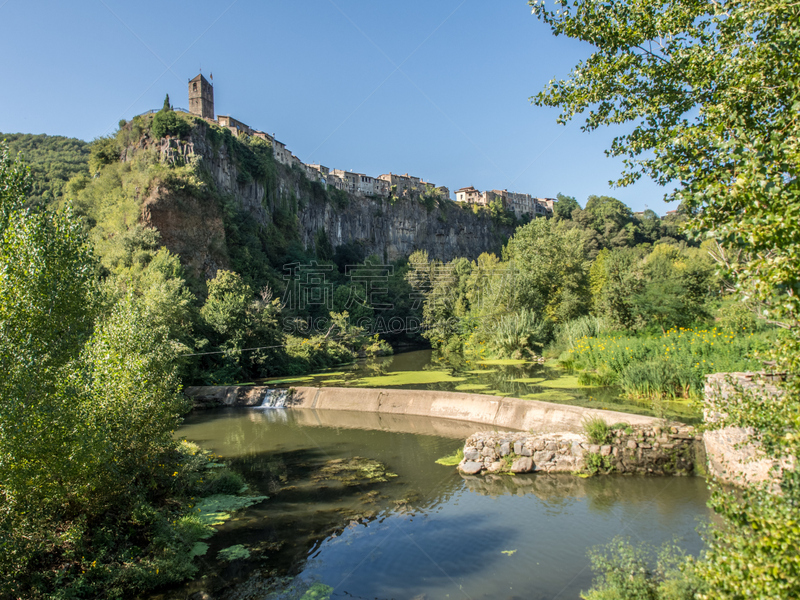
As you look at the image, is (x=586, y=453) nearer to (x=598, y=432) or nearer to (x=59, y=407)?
(x=598, y=432)

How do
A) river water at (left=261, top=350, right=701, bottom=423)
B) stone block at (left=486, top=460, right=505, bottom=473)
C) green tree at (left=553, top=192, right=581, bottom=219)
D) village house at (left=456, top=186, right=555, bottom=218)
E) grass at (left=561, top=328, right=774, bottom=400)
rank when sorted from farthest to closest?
village house at (left=456, top=186, right=555, bottom=218) < green tree at (left=553, top=192, right=581, bottom=219) < river water at (left=261, top=350, right=701, bottom=423) < grass at (left=561, top=328, right=774, bottom=400) < stone block at (left=486, top=460, right=505, bottom=473)

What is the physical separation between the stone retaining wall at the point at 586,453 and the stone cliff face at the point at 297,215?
37728 millimetres

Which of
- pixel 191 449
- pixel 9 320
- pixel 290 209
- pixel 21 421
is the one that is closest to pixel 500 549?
pixel 21 421

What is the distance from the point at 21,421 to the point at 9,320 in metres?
1.36

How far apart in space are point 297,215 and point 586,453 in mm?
60961

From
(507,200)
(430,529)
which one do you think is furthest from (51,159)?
(507,200)

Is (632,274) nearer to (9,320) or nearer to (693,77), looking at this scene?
(693,77)

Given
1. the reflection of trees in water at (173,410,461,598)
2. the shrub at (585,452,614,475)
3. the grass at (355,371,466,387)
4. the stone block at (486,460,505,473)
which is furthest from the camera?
the grass at (355,371,466,387)

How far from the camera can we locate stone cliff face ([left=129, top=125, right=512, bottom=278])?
43.4 m

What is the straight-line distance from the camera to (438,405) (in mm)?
17922

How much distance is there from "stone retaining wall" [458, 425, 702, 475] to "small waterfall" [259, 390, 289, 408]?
12852 millimetres

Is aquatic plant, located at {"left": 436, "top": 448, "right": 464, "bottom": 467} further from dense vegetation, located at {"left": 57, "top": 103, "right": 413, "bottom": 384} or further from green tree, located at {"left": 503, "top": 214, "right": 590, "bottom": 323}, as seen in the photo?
green tree, located at {"left": 503, "top": 214, "right": 590, "bottom": 323}

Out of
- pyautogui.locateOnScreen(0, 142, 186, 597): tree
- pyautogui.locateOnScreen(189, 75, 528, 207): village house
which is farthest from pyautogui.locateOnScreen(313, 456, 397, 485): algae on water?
pyautogui.locateOnScreen(189, 75, 528, 207): village house

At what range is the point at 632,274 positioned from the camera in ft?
84.7
